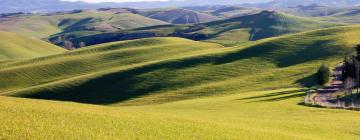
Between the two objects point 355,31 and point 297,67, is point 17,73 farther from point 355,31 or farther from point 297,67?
point 355,31

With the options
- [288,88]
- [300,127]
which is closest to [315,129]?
[300,127]

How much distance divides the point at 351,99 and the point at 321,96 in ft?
17.5

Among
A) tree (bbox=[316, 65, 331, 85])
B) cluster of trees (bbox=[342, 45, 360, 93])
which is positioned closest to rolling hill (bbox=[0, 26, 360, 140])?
tree (bbox=[316, 65, 331, 85])

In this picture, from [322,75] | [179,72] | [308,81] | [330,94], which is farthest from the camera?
[179,72]

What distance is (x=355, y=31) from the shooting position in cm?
15600

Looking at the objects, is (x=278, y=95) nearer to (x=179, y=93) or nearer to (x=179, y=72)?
(x=179, y=93)

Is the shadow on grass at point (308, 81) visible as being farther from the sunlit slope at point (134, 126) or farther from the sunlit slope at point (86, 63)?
the sunlit slope at point (86, 63)

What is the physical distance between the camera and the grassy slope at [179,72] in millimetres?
108625

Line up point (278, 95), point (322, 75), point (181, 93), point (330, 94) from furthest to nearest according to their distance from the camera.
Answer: point (181, 93), point (322, 75), point (278, 95), point (330, 94)

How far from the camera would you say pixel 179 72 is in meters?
128

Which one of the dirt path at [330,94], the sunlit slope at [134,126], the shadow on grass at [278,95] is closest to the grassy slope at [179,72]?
the dirt path at [330,94]

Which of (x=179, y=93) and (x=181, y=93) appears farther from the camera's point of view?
(x=179, y=93)

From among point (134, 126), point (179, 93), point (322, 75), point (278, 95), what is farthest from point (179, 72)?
point (134, 126)

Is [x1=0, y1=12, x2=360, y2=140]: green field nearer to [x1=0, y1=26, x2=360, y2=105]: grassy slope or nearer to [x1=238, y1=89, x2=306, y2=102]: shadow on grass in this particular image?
[x1=238, y1=89, x2=306, y2=102]: shadow on grass
